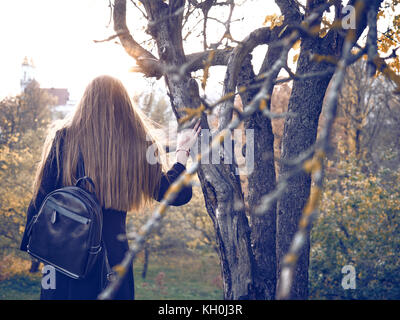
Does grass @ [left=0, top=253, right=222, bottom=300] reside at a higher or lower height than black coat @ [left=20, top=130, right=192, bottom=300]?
lower

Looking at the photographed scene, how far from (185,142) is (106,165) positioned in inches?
24.1

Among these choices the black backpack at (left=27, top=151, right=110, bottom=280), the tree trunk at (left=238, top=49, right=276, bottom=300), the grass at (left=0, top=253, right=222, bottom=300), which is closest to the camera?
the black backpack at (left=27, top=151, right=110, bottom=280)

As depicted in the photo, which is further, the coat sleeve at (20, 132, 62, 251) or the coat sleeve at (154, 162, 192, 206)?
the coat sleeve at (154, 162, 192, 206)

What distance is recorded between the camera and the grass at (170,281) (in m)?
9.84

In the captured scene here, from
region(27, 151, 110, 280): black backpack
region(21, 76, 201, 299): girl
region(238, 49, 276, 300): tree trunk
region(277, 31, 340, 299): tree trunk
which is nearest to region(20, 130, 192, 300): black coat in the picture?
region(21, 76, 201, 299): girl

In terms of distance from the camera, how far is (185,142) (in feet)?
9.09

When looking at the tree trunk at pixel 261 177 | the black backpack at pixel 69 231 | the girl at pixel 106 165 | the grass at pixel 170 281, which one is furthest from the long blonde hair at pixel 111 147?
the grass at pixel 170 281

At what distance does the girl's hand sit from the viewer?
2758mm

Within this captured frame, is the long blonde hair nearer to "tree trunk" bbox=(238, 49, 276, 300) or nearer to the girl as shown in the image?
the girl

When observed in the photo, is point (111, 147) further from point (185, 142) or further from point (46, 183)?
point (185, 142)

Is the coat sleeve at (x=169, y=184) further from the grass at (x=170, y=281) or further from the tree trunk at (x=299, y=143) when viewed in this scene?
the grass at (x=170, y=281)
